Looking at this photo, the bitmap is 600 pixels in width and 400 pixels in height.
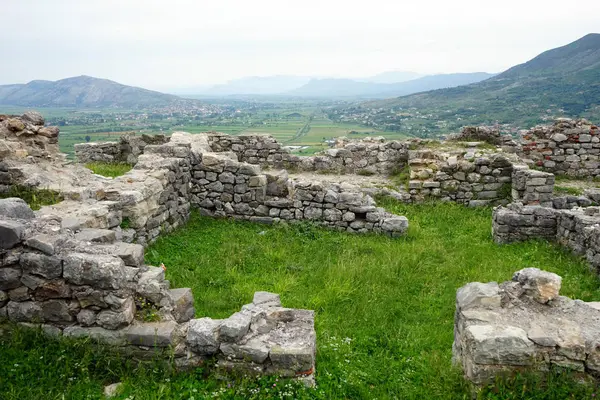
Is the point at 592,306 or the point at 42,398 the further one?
Answer: the point at 592,306

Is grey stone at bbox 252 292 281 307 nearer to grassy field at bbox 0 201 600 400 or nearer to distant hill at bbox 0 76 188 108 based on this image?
grassy field at bbox 0 201 600 400

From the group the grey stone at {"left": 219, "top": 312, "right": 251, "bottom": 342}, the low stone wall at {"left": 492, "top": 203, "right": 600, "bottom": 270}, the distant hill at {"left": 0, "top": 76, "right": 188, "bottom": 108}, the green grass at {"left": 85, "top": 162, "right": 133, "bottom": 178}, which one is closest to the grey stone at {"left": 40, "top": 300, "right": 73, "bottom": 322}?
the grey stone at {"left": 219, "top": 312, "right": 251, "bottom": 342}

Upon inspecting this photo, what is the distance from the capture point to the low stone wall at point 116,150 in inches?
664

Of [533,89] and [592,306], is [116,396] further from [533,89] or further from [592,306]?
[533,89]

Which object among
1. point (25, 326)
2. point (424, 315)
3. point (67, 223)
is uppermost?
point (67, 223)

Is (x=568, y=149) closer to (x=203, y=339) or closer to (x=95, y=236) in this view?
(x=203, y=339)

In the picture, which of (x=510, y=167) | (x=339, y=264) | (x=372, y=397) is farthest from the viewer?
(x=510, y=167)

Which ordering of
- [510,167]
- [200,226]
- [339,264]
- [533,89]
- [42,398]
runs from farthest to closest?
[533,89]
[510,167]
[200,226]
[339,264]
[42,398]

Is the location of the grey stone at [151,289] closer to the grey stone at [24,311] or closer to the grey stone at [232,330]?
the grey stone at [232,330]

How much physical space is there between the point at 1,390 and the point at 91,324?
1.04 m

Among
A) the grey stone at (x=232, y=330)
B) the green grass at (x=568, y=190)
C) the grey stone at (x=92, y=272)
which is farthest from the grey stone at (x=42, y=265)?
the green grass at (x=568, y=190)

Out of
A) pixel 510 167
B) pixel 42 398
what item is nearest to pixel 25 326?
pixel 42 398

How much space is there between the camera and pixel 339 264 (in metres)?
8.64

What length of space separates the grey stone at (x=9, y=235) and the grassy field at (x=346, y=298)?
1066 millimetres
